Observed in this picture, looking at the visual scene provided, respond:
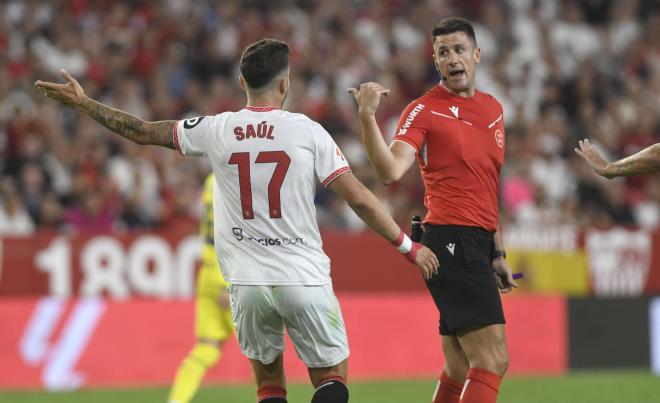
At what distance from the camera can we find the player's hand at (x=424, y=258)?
6.32 m

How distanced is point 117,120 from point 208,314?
345cm

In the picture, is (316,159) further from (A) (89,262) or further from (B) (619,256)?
(B) (619,256)

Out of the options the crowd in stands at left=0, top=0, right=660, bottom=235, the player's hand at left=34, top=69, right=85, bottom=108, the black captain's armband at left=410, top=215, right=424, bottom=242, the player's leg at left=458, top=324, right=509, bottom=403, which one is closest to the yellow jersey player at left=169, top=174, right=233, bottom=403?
the black captain's armband at left=410, top=215, right=424, bottom=242

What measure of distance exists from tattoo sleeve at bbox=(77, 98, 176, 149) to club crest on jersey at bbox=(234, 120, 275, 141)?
0.39m

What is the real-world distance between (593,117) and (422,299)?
617cm

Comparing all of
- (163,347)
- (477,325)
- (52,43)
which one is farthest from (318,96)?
(477,325)

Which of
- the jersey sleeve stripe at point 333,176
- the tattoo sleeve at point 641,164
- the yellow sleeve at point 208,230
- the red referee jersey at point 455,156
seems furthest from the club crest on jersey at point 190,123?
the yellow sleeve at point 208,230

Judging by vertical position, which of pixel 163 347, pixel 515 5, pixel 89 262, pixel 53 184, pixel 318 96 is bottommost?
pixel 163 347

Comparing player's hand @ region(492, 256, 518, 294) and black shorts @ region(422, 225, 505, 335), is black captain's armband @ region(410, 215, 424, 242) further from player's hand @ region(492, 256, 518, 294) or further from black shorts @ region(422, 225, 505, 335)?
player's hand @ region(492, 256, 518, 294)

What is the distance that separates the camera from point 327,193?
51.3ft

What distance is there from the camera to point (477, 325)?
668 centimetres

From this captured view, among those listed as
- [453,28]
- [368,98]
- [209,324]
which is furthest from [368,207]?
[209,324]

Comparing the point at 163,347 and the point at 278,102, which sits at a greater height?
the point at 278,102

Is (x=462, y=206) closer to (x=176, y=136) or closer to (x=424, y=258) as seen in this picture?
(x=424, y=258)
